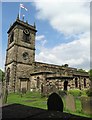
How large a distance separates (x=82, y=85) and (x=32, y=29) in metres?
17.1

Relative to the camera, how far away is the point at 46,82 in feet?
86.4

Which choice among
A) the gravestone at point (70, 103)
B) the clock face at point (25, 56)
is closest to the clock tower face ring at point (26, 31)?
the clock face at point (25, 56)

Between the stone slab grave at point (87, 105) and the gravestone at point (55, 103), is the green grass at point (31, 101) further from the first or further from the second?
the gravestone at point (55, 103)

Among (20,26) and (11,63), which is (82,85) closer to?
(11,63)

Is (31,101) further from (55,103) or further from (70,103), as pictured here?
(55,103)

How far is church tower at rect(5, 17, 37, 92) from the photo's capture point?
98.1ft

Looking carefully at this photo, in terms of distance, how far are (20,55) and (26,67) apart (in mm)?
2856

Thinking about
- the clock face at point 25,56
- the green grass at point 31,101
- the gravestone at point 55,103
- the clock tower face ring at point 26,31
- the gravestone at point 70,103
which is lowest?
the green grass at point 31,101

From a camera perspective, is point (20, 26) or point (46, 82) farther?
point (20, 26)

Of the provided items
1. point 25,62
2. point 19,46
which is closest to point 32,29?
point 19,46

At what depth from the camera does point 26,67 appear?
1246 inches

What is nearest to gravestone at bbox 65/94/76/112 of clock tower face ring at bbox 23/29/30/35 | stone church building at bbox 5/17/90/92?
stone church building at bbox 5/17/90/92

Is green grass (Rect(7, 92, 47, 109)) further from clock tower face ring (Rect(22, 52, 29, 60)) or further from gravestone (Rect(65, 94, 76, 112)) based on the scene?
clock tower face ring (Rect(22, 52, 29, 60))

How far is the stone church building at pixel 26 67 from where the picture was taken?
2867 cm
